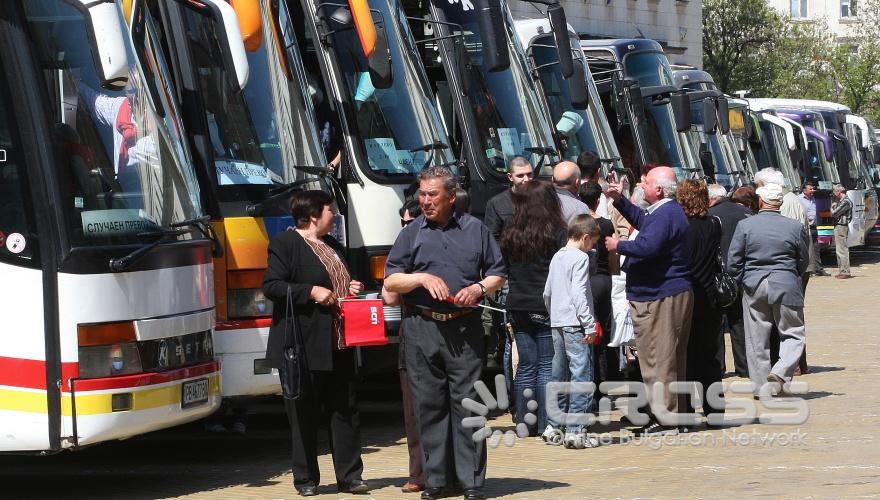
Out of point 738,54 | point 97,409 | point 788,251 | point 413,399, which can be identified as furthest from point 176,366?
point 738,54

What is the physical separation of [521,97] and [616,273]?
3.02 meters

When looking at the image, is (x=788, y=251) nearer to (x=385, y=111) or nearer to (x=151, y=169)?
(x=385, y=111)

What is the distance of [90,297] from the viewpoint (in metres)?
8.78

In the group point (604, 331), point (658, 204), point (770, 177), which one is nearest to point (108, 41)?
point (658, 204)

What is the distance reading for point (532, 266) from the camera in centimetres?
1128

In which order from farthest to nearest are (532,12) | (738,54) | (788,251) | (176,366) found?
(738,54) < (532,12) < (788,251) < (176,366)

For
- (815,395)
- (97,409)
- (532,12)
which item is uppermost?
(532,12)

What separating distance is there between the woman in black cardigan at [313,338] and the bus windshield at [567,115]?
7.98 m

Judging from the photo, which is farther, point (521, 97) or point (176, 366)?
point (521, 97)

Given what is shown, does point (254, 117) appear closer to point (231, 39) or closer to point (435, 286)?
point (231, 39)

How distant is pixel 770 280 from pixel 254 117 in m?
4.45

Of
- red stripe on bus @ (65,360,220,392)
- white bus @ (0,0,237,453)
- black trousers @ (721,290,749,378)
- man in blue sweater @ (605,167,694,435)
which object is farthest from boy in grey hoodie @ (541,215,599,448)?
black trousers @ (721,290,749,378)

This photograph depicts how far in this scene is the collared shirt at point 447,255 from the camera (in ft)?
29.8

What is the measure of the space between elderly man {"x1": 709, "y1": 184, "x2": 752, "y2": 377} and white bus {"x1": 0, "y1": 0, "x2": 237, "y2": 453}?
272 inches
